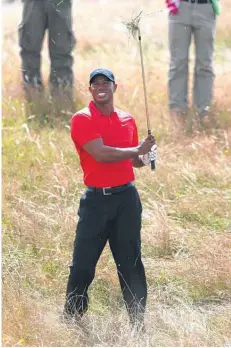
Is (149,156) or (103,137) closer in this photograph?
(103,137)

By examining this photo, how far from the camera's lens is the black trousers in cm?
549

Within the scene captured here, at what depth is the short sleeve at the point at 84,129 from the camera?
17.8 ft

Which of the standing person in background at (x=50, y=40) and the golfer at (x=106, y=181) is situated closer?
the golfer at (x=106, y=181)

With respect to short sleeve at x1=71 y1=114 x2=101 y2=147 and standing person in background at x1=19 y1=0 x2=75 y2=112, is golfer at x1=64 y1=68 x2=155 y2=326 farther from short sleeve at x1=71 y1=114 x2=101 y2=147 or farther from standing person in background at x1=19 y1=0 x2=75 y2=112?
standing person in background at x1=19 y1=0 x2=75 y2=112

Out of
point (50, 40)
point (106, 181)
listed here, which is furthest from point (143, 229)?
point (50, 40)

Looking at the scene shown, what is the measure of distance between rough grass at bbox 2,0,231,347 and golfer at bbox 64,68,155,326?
35 centimetres

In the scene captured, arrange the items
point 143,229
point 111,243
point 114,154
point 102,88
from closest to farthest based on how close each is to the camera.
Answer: point 114,154 < point 102,88 < point 111,243 < point 143,229

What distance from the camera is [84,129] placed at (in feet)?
17.8

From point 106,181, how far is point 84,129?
1.06 ft

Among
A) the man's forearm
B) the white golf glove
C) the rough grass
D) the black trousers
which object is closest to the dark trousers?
the rough grass

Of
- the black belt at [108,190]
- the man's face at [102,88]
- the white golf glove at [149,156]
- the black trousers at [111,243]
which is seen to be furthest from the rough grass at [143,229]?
the man's face at [102,88]

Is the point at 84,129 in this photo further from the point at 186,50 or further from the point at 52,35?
the point at 52,35

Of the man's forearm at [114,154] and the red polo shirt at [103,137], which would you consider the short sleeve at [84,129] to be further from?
the man's forearm at [114,154]

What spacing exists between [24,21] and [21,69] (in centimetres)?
54
